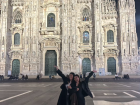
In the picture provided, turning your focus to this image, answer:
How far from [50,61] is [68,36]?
20.4ft

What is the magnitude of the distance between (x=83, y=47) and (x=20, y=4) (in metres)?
15.5

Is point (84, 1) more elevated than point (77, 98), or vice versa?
point (84, 1)

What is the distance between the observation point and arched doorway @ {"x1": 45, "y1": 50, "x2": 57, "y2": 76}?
38.7 m

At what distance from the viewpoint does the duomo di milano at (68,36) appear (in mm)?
37281

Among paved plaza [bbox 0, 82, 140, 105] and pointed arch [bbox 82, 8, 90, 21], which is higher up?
pointed arch [bbox 82, 8, 90, 21]

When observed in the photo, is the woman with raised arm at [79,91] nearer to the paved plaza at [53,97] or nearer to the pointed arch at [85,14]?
the paved plaza at [53,97]

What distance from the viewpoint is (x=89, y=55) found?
38406mm

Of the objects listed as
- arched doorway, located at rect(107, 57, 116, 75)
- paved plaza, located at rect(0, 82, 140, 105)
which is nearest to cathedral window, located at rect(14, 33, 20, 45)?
arched doorway, located at rect(107, 57, 116, 75)

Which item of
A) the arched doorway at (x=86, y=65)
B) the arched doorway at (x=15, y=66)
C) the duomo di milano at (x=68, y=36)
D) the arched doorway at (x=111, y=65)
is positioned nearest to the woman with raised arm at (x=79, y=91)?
the duomo di milano at (x=68, y=36)

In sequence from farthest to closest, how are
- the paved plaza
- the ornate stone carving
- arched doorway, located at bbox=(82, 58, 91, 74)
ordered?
arched doorway, located at bbox=(82, 58, 91, 74), the ornate stone carving, the paved plaza

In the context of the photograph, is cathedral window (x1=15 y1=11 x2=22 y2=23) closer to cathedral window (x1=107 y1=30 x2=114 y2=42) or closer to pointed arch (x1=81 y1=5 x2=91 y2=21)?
pointed arch (x1=81 y1=5 x2=91 y2=21)

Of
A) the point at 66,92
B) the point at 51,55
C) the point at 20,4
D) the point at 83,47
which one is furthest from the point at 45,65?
the point at 66,92

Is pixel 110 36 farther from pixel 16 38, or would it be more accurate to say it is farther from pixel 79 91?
pixel 79 91

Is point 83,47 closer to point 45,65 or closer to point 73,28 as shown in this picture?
point 73,28
